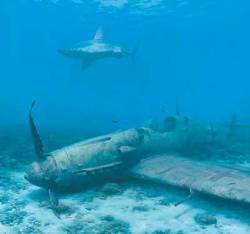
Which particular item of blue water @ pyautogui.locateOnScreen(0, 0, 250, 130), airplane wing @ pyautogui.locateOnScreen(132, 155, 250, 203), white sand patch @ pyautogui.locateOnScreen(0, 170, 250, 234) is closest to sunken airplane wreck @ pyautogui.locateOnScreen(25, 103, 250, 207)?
airplane wing @ pyautogui.locateOnScreen(132, 155, 250, 203)

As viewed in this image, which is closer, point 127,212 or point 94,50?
point 127,212

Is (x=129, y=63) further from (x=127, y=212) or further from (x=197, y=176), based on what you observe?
(x=127, y=212)

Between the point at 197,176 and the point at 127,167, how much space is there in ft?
8.82

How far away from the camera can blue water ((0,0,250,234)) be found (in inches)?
424

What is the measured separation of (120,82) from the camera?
9450 cm

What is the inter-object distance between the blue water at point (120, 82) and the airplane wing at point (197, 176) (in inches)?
21.6

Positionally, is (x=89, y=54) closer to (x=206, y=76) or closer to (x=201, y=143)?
(x=201, y=143)

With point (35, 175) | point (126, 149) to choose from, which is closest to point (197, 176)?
point (126, 149)

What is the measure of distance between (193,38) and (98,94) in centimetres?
2550

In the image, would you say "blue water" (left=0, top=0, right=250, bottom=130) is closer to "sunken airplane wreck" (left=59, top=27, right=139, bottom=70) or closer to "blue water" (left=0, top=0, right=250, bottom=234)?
"blue water" (left=0, top=0, right=250, bottom=234)

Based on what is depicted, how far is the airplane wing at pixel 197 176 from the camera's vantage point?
34.0ft

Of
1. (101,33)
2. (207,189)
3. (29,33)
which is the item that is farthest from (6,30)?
(207,189)

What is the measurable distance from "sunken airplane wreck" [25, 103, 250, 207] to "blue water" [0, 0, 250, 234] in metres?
0.54

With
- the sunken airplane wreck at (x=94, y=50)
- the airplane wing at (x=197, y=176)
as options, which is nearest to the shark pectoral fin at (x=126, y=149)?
the airplane wing at (x=197, y=176)
